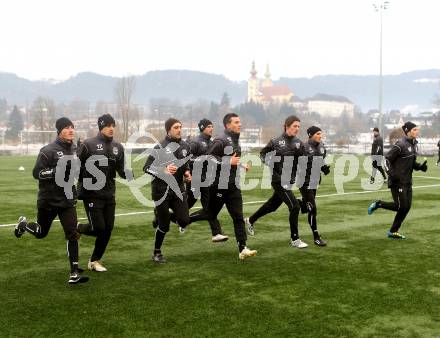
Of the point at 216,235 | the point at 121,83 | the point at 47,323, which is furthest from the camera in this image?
the point at 121,83

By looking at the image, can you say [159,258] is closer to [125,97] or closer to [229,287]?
[229,287]

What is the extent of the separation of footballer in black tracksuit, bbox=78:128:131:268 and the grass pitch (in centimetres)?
66

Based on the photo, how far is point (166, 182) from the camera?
7559 mm

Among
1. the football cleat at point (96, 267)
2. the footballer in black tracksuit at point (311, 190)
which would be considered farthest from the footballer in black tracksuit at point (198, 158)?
the football cleat at point (96, 267)

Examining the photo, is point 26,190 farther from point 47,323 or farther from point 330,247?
point 47,323

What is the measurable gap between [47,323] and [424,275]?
4607 mm

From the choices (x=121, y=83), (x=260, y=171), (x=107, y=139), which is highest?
(x=121, y=83)

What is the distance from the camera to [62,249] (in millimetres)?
8578

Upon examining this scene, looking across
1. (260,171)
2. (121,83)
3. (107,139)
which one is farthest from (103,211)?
(121,83)

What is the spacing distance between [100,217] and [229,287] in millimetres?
1836

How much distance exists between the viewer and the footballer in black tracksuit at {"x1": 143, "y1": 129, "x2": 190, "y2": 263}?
7.55 meters

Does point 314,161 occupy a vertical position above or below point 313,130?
below

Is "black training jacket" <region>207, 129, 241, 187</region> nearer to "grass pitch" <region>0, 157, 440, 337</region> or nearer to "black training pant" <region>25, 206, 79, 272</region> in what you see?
"grass pitch" <region>0, 157, 440, 337</region>

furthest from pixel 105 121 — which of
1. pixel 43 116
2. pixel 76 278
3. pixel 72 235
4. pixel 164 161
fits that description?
pixel 43 116
